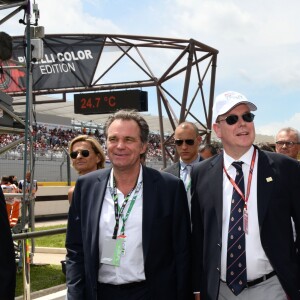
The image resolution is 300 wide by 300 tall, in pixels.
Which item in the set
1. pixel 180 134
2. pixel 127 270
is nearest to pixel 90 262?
pixel 127 270

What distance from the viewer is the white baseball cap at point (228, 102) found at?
269 cm

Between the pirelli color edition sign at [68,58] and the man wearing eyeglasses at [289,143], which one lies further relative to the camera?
the pirelli color edition sign at [68,58]

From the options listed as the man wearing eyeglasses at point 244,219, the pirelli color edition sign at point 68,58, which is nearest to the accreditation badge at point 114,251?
the man wearing eyeglasses at point 244,219

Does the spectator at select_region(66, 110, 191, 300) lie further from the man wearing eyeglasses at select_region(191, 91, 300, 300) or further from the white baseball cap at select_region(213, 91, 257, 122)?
the white baseball cap at select_region(213, 91, 257, 122)

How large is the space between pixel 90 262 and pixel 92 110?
40.1 feet

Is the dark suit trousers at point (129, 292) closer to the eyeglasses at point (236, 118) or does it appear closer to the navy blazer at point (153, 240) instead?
the navy blazer at point (153, 240)

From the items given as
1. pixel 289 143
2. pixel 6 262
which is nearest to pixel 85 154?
pixel 6 262

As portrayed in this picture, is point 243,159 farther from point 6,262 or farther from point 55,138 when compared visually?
point 55,138

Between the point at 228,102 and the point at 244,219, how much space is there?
65cm

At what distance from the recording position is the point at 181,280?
265 centimetres

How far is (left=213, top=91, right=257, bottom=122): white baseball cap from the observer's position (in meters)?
2.69

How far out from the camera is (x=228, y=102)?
8.88ft

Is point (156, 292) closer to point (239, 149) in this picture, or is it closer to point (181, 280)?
point (181, 280)

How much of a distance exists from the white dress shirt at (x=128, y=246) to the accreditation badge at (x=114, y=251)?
0.10ft
